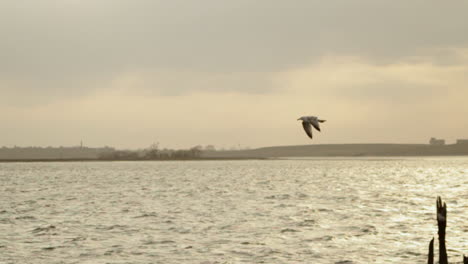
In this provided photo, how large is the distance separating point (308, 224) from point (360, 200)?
2548 cm

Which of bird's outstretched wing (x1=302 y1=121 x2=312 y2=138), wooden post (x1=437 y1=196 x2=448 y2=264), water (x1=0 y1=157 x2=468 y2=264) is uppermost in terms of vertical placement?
bird's outstretched wing (x1=302 y1=121 x2=312 y2=138)

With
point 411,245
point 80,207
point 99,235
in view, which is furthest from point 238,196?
point 411,245

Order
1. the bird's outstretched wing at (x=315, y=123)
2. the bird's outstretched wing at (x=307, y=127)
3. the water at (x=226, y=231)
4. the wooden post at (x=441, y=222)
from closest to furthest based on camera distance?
1. the bird's outstretched wing at (x=315, y=123)
2. the wooden post at (x=441, y=222)
3. the bird's outstretched wing at (x=307, y=127)
4. the water at (x=226, y=231)

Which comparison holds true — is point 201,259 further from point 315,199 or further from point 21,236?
point 315,199

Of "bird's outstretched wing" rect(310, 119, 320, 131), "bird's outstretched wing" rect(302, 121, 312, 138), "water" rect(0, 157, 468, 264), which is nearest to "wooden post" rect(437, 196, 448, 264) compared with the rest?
"bird's outstretched wing" rect(310, 119, 320, 131)

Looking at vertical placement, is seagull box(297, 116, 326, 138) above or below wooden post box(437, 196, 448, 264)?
above

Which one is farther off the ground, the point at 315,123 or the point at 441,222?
the point at 315,123

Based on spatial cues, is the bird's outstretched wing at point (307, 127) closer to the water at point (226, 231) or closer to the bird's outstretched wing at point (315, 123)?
the bird's outstretched wing at point (315, 123)

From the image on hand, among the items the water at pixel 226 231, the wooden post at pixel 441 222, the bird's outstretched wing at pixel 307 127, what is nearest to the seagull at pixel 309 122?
the bird's outstretched wing at pixel 307 127

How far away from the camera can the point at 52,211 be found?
57.2 meters

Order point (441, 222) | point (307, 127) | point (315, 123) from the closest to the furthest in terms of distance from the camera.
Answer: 1. point (315, 123)
2. point (441, 222)
3. point (307, 127)

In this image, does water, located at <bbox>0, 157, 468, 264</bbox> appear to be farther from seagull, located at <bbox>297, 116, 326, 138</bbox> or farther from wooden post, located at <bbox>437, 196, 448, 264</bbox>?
seagull, located at <bbox>297, 116, 326, 138</bbox>

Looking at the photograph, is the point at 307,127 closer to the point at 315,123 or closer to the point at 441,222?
the point at 315,123

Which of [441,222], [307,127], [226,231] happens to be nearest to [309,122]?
[307,127]
